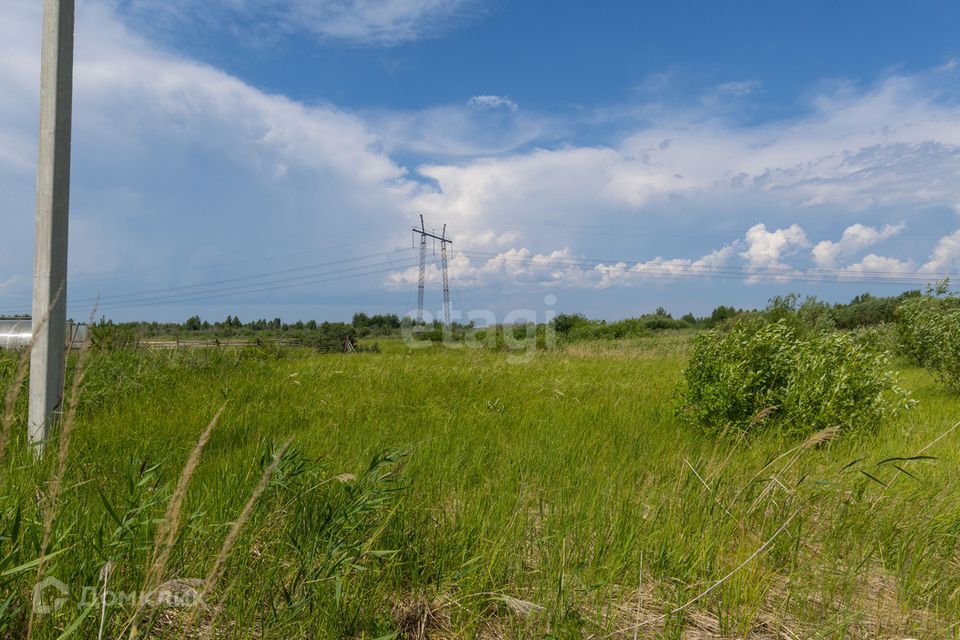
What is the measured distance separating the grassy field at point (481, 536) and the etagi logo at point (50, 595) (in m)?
0.05

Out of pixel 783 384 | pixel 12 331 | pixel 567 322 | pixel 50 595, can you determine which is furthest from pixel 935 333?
pixel 567 322

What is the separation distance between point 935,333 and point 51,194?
1269 centimetres

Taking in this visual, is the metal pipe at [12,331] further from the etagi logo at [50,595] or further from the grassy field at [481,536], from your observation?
the etagi logo at [50,595]

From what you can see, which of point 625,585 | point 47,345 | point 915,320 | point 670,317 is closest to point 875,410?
point 625,585

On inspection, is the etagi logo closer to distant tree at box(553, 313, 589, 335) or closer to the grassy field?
the grassy field

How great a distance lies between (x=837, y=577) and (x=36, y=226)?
5.56 meters

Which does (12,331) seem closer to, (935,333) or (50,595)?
(50,595)

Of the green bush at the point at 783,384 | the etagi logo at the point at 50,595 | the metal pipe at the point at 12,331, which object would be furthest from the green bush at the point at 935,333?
the metal pipe at the point at 12,331

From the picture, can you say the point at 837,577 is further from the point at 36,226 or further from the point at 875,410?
the point at 36,226

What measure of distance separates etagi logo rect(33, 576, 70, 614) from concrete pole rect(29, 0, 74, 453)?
2.70m

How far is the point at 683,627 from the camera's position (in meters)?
2.23

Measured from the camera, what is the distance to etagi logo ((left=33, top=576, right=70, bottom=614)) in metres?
1.65

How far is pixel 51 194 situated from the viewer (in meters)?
4.05

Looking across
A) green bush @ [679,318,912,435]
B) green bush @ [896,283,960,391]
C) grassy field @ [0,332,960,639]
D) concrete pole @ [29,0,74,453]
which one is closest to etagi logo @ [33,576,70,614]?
grassy field @ [0,332,960,639]
